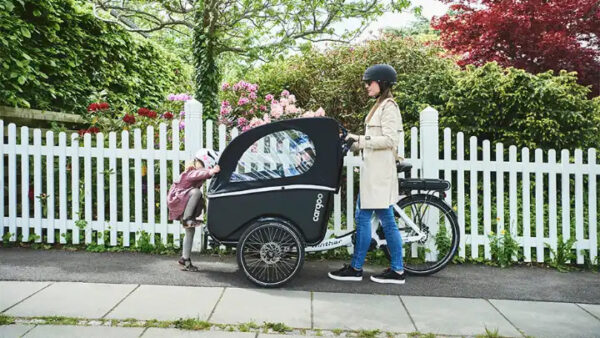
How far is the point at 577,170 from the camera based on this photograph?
16.0 feet

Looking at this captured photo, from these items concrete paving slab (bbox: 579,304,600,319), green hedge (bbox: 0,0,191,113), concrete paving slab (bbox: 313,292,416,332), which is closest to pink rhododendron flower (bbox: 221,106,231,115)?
green hedge (bbox: 0,0,191,113)

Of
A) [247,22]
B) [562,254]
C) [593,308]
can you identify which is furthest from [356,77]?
[593,308]

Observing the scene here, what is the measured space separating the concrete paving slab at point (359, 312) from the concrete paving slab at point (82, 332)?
3.87 feet

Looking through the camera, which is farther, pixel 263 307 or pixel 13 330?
pixel 263 307

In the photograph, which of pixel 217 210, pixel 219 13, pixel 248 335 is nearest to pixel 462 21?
pixel 219 13

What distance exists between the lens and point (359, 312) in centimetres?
333

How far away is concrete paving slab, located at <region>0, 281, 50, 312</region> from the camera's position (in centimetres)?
335

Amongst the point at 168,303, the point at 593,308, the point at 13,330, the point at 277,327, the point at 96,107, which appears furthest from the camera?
the point at 96,107

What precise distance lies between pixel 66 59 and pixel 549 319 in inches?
276

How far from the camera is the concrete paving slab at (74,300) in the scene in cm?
317

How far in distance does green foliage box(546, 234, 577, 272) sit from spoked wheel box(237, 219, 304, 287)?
2.80 meters

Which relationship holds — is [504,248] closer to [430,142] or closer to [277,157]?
[430,142]

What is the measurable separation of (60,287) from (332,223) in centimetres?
278

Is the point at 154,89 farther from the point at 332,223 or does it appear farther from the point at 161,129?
the point at 332,223
